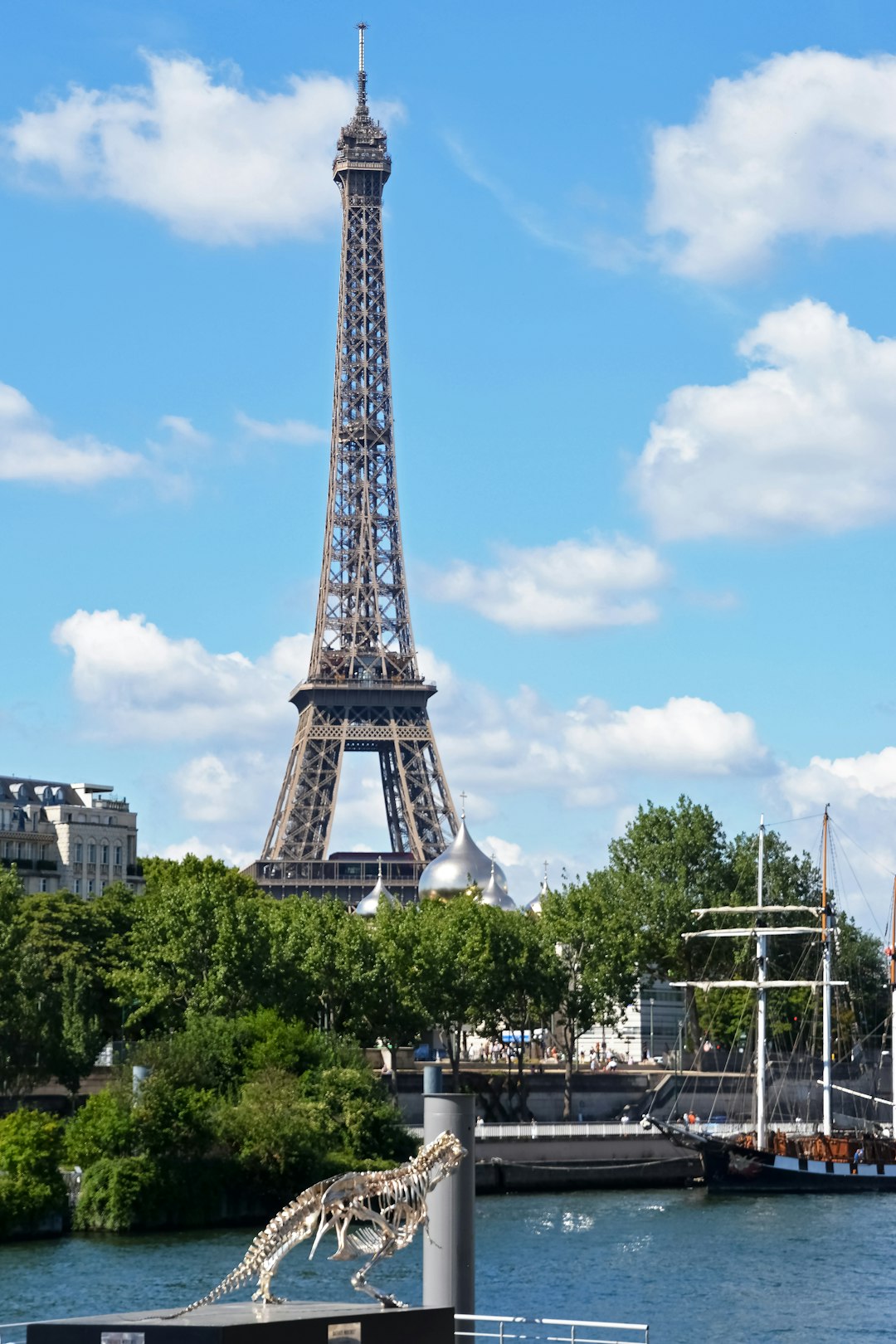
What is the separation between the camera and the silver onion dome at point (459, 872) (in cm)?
10375

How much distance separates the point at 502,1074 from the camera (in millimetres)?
84188

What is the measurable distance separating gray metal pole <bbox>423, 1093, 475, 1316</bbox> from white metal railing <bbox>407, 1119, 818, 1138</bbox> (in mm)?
47058

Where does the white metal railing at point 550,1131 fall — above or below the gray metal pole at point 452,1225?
below

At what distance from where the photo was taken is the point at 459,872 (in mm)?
104875

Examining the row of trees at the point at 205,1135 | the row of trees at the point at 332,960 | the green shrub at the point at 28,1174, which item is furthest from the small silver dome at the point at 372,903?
the green shrub at the point at 28,1174

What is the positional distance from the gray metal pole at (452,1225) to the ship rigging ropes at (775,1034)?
208 feet

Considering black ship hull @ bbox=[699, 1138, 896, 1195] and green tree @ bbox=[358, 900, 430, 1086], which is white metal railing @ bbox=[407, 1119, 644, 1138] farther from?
green tree @ bbox=[358, 900, 430, 1086]

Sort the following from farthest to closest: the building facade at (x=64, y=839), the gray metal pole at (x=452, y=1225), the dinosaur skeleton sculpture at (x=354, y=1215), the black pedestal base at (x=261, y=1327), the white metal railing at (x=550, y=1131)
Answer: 1. the building facade at (x=64, y=839)
2. the white metal railing at (x=550, y=1131)
3. the dinosaur skeleton sculpture at (x=354, y=1215)
4. the gray metal pole at (x=452, y=1225)
5. the black pedestal base at (x=261, y=1327)

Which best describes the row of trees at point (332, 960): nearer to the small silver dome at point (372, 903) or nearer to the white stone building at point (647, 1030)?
the white stone building at point (647, 1030)

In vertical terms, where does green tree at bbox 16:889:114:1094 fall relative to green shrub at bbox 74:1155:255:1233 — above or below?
above

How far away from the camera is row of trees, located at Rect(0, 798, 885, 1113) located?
69.0 metres

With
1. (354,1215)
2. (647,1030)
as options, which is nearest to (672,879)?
(647,1030)

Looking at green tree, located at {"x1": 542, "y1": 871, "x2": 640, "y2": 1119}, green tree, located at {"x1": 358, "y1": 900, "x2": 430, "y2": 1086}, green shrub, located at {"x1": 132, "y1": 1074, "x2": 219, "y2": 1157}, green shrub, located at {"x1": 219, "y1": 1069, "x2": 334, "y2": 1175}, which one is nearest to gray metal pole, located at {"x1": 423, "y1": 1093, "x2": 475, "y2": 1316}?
green shrub, located at {"x1": 132, "y1": 1074, "x2": 219, "y2": 1157}

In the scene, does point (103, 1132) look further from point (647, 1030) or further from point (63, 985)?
point (647, 1030)
